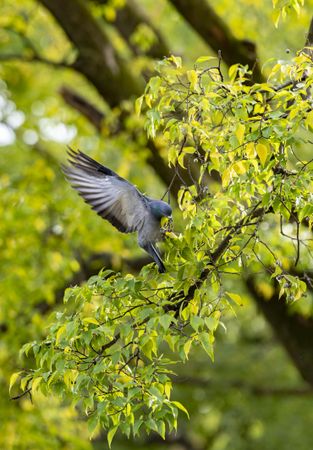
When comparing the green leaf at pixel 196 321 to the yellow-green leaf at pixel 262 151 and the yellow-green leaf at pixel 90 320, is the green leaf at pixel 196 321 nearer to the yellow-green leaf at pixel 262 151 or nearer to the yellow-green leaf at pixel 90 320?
the yellow-green leaf at pixel 90 320

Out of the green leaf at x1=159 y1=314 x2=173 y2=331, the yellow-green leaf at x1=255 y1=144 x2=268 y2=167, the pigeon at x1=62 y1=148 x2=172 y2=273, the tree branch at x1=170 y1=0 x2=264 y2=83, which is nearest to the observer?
the green leaf at x1=159 y1=314 x2=173 y2=331

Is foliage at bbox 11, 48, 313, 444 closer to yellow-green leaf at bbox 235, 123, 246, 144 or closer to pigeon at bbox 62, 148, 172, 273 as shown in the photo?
yellow-green leaf at bbox 235, 123, 246, 144

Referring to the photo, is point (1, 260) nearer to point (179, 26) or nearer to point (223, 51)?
point (223, 51)

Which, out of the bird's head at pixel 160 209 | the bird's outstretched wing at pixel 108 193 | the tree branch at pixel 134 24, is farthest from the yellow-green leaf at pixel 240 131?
the tree branch at pixel 134 24

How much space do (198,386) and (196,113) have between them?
10449mm

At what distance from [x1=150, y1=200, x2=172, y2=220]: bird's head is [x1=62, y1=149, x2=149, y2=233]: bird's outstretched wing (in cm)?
8

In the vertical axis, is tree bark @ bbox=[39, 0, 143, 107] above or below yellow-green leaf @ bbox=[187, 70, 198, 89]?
below

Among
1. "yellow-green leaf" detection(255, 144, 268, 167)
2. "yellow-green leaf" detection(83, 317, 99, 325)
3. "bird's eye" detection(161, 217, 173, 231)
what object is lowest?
"yellow-green leaf" detection(83, 317, 99, 325)

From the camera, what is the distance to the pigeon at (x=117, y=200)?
434 centimetres

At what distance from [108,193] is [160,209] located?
326mm

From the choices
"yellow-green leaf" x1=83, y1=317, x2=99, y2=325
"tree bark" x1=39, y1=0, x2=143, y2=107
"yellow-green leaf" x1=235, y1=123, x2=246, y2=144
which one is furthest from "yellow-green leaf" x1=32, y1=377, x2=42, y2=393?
"tree bark" x1=39, y1=0, x2=143, y2=107

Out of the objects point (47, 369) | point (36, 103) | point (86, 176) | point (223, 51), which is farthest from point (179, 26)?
point (47, 369)

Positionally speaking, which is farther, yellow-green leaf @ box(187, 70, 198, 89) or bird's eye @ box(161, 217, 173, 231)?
bird's eye @ box(161, 217, 173, 231)

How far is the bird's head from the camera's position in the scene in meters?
4.25
